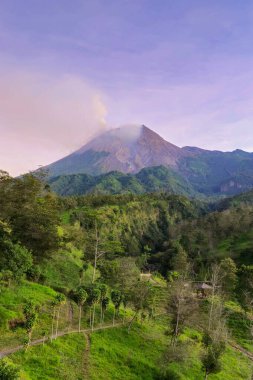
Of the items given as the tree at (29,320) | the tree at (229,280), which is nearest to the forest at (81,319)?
the tree at (29,320)

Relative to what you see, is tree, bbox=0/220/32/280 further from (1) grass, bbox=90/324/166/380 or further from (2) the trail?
(1) grass, bbox=90/324/166/380

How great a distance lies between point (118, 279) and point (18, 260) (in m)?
24.3

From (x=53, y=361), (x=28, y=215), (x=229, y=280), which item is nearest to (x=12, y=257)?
(x=28, y=215)

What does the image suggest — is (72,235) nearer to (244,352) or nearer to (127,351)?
(127,351)

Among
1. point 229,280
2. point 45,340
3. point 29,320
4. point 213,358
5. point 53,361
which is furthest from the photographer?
point 229,280

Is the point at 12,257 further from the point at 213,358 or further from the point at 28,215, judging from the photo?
the point at 213,358

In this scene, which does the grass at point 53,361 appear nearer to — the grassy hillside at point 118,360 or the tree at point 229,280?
the grassy hillside at point 118,360

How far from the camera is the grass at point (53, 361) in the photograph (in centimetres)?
3396

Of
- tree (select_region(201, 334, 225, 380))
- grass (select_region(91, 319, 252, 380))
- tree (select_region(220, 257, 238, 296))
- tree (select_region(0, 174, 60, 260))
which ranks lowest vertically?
grass (select_region(91, 319, 252, 380))

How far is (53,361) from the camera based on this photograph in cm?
3678

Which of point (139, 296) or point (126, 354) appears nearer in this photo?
point (126, 354)

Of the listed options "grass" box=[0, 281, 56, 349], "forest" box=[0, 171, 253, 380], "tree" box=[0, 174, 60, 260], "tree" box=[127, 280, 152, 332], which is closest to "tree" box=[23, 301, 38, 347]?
"forest" box=[0, 171, 253, 380]

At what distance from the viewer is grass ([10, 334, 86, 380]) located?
111ft

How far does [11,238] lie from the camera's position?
49.9 meters
